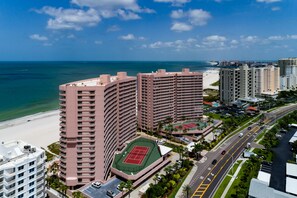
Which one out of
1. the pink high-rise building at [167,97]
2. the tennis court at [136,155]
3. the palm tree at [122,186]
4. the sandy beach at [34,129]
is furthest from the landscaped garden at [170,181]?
the sandy beach at [34,129]

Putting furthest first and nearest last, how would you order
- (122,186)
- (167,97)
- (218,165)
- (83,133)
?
(167,97) < (218,165) < (83,133) < (122,186)

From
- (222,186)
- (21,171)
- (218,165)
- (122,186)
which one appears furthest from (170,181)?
(21,171)

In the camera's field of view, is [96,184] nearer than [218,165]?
Yes

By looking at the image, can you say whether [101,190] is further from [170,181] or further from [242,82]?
[242,82]

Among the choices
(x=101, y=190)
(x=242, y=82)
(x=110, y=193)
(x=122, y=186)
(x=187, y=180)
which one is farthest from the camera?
(x=242, y=82)

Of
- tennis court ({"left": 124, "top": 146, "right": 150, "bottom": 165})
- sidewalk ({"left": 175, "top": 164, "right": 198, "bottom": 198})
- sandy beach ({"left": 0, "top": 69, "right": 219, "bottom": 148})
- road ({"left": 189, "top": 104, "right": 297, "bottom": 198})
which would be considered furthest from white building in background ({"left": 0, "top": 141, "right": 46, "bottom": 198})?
sandy beach ({"left": 0, "top": 69, "right": 219, "bottom": 148})

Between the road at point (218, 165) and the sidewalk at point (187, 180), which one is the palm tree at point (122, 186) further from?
the road at point (218, 165)

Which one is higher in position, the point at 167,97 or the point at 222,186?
the point at 167,97
